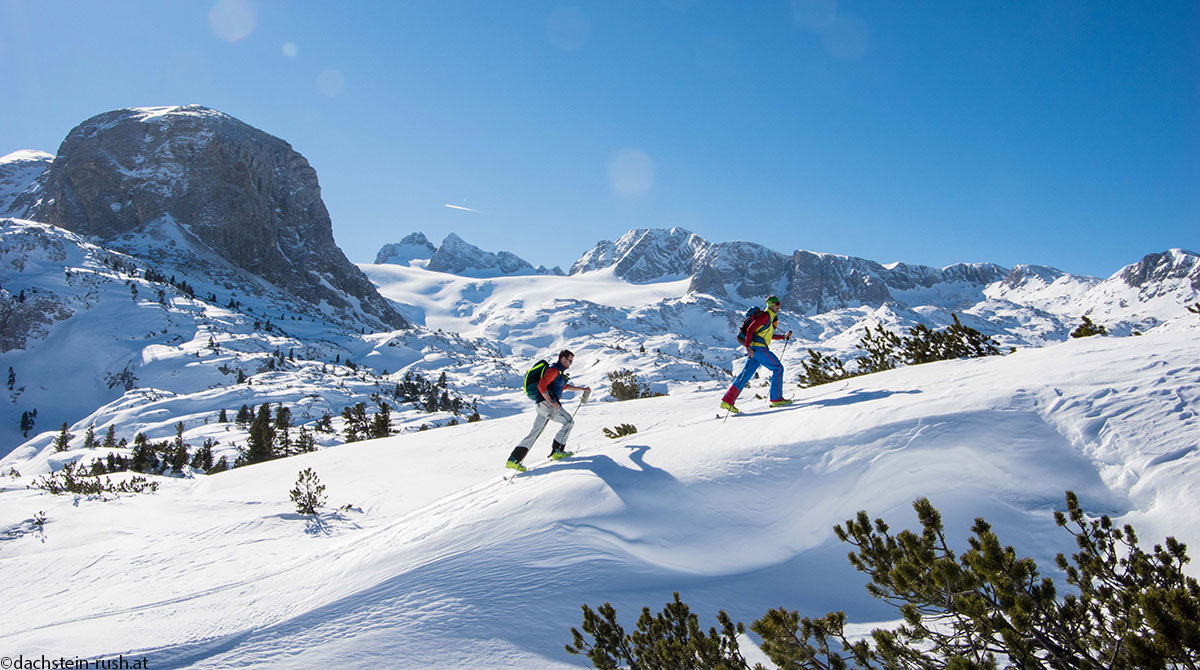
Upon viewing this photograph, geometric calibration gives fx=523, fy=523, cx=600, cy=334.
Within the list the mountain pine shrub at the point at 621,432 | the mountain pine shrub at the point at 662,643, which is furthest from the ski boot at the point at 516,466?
the mountain pine shrub at the point at 662,643

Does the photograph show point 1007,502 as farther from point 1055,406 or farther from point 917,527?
point 1055,406

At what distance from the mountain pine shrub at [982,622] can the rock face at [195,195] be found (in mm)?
151384

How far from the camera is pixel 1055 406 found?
5.09 m

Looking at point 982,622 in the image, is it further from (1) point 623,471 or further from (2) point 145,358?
(2) point 145,358

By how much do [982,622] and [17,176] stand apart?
864 feet

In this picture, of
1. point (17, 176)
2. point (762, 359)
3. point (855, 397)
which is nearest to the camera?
point (855, 397)

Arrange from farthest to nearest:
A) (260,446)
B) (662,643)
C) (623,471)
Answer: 1. (260,446)
2. (623,471)
3. (662,643)

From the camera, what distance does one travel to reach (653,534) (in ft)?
14.8

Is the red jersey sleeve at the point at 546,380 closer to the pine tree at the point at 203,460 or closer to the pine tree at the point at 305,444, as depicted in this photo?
the pine tree at the point at 305,444

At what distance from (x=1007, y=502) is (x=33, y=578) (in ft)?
34.2

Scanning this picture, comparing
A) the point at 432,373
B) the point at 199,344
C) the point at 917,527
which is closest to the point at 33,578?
the point at 917,527

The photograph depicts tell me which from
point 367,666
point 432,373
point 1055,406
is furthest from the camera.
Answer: point 432,373

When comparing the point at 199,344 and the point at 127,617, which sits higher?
the point at 199,344

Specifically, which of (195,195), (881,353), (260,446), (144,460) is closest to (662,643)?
(881,353)
